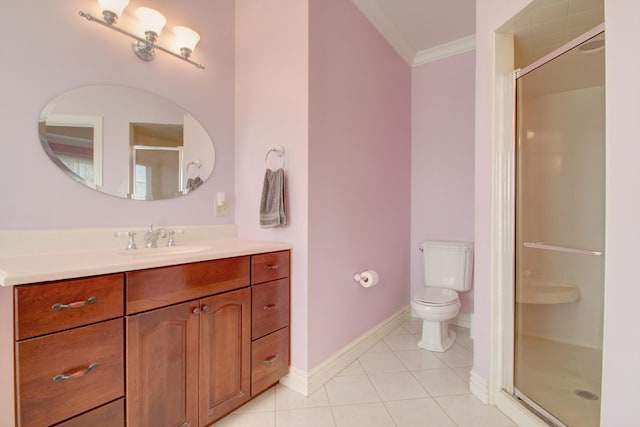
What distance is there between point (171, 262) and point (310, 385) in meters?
1.12

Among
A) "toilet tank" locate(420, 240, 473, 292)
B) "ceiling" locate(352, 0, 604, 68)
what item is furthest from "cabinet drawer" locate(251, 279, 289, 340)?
"ceiling" locate(352, 0, 604, 68)

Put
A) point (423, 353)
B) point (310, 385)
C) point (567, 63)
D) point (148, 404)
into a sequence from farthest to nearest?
point (423, 353) < point (310, 385) < point (567, 63) < point (148, 404)

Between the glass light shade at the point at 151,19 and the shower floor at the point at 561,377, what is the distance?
261 centimetres

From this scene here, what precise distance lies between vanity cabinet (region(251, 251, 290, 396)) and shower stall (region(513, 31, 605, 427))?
1.30 metres

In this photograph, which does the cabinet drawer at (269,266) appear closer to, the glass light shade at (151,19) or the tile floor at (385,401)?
the tile floor at (385,401)

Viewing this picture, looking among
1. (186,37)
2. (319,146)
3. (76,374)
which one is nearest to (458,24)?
(319,146)

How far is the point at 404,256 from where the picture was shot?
287 centimetres

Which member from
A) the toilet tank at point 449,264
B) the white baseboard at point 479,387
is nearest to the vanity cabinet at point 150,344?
the white baseboard at point 479,387

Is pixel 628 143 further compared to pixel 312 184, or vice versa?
pixel 312 184

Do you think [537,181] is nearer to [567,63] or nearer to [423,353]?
[567,63]

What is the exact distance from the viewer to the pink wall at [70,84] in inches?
48.5

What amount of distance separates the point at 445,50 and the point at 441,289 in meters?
2.22

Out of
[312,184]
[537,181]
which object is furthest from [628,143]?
[312,184]

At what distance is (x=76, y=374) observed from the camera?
0.95m
